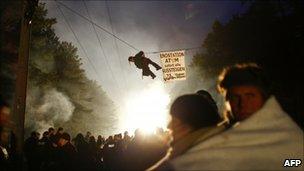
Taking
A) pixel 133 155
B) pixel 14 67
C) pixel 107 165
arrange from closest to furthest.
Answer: pixel 133 155 < pixel 107 165 < pixel 14 67

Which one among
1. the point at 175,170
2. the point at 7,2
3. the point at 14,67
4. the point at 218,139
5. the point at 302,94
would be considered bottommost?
the point at 175,170

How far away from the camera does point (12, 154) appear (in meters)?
11.7

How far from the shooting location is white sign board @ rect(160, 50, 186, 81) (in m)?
19.2

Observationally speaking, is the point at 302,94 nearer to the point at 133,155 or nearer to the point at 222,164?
the point at 133,155

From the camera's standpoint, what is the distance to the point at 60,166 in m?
12.4

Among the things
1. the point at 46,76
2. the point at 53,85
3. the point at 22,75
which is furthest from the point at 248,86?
the point at 53,85

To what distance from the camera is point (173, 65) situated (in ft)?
63.9

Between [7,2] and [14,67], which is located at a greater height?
[7,2]

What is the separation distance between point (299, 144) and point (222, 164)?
0.41m

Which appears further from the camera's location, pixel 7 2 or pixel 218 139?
pixel 7 2

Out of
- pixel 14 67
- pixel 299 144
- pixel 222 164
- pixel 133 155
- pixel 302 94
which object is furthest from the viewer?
pixel 14 67

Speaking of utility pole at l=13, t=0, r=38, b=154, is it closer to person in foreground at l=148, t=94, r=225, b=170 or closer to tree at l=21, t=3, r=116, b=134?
person in foreground at l=148, t=94, r=225, b=170

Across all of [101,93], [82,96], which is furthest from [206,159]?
[101,93]

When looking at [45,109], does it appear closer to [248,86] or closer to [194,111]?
[248,86]
